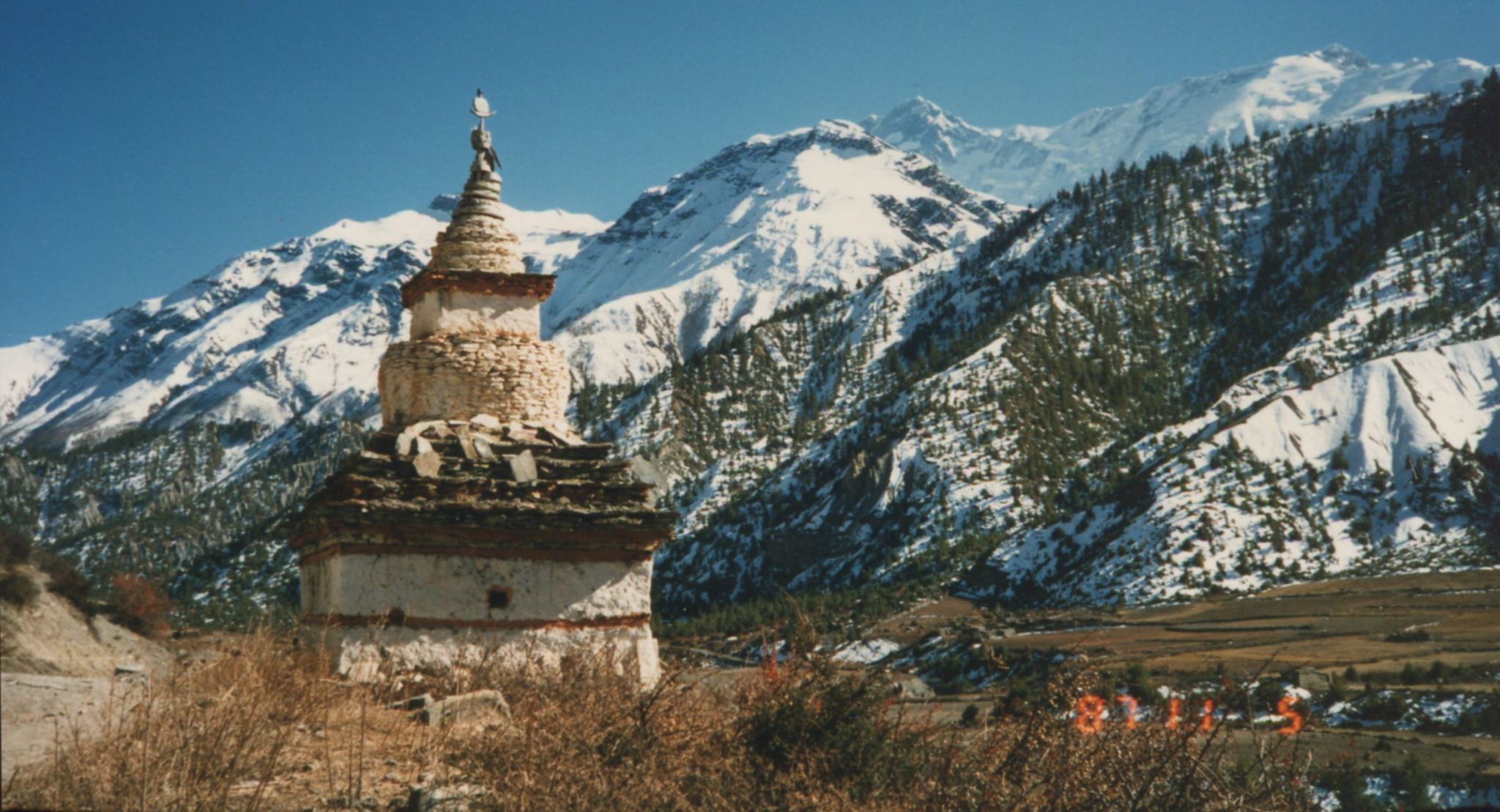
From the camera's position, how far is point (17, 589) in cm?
2816

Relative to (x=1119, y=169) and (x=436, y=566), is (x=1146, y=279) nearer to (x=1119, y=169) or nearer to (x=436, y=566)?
(x=1119, y=169)

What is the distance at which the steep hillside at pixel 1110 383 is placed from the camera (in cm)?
9119

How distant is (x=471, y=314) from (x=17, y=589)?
57.4 ft

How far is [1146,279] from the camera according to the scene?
150 meters

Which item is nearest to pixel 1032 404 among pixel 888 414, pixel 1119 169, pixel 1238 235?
pixel 888 414

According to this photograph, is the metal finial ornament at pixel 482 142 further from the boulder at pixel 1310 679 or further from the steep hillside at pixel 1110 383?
the steep hillside at pixel 1110 383

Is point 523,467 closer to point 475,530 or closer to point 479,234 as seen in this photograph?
point 475,530

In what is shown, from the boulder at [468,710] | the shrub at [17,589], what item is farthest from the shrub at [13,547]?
the boulder at [468,710]

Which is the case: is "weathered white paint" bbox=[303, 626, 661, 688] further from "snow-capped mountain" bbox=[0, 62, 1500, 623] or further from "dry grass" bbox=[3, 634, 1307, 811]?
"snow-capped mountain" bbox=[0, 62, 1500, 623]

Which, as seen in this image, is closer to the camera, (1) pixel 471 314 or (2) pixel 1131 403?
(1) pixel 471 314

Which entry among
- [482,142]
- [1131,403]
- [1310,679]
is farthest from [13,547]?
[1131,403]

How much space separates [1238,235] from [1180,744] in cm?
15969

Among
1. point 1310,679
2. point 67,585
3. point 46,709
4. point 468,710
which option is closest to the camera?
point 46,709

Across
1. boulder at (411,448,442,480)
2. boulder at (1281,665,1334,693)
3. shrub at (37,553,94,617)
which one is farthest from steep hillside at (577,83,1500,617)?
boulder at (411,448,442,480)
